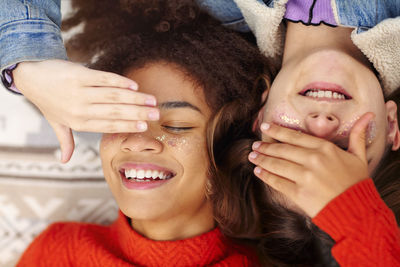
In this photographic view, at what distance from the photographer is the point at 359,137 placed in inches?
37.6

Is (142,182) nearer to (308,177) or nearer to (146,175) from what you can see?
(146,175)

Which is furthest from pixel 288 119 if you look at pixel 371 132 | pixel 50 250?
pixel 50 250

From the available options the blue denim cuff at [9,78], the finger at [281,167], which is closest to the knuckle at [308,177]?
the finger at [281,167]

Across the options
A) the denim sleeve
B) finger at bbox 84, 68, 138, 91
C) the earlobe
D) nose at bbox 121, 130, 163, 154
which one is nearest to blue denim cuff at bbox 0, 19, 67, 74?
the denim sleeve

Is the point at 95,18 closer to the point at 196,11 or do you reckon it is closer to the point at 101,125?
the point at 196,11

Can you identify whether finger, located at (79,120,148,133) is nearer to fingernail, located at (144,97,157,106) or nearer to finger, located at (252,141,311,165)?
fingernail, located at (144,97,157,106)

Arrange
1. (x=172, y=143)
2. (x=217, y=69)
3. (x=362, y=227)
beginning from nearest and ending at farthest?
(x=362, y=227) < (x=172, y=143) < (x=217, y=69)

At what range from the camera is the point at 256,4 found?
115 cm

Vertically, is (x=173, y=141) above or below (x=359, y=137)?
below

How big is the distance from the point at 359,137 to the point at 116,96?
1.82 feet

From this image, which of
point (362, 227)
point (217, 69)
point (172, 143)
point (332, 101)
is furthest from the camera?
point (217, 69)

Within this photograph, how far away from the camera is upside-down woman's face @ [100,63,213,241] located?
3.67 feet

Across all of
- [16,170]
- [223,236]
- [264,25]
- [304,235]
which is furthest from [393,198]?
[16,170]

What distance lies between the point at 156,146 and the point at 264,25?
454 mm
